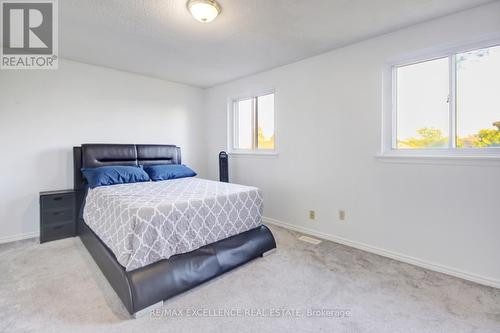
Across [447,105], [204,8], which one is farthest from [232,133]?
[447,105]

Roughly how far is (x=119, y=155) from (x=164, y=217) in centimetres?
228

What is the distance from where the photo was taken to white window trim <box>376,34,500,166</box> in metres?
2.27

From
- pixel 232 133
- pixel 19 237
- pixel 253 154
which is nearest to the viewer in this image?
pixel 19 237

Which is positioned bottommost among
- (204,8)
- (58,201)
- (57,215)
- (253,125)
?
(57,215)

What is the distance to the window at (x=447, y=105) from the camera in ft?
7.53

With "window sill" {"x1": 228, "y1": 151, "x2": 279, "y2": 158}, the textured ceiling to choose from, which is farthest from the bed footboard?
the textured ceiling

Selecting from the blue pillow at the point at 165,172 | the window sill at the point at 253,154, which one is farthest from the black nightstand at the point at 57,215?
the window sill at the point at 253,154

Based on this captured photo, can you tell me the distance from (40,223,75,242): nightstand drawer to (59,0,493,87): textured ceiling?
2.30 meters

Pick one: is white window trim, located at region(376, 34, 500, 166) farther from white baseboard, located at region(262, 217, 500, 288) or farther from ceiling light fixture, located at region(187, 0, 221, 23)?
ceiling light fixture, located at region(187, 0, 221, 23)

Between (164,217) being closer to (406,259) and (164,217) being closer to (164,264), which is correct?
(164,264)

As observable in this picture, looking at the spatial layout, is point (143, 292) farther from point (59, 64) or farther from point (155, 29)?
point (59, 64)

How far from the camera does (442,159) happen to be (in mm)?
2467

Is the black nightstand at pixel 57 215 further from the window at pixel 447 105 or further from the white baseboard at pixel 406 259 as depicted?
the window at pixel 447 105

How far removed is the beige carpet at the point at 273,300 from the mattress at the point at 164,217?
1.29ft
